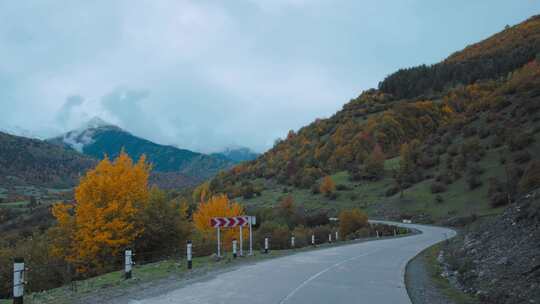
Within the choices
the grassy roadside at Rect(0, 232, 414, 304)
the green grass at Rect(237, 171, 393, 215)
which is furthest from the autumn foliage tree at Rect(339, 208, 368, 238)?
the grassy roadside at Rect(0, 232, 414, 304)

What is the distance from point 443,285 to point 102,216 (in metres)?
19.7

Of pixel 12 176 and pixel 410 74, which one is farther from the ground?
pixel 410 74

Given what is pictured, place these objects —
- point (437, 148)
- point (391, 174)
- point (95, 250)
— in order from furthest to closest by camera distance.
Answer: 1. point (391, 174)
2. point (437, 148)
3. point (95, 250)

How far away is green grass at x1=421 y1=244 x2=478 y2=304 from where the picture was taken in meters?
10.7

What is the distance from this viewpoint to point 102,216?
2636 centimetres

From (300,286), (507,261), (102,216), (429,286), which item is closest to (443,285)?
(429,286)

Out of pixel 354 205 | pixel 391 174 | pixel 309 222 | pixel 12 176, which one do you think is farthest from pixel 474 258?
pixel 12 176

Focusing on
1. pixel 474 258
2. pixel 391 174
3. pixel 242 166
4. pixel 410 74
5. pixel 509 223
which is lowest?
pixel 474 258

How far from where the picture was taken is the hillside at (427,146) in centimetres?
6197

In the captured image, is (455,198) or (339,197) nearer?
(455,198)

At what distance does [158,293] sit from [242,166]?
15151cm

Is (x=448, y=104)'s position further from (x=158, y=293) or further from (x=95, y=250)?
(x=158, y=293)

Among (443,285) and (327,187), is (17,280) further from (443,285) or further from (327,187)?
(327,187)

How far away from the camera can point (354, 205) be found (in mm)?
79125
